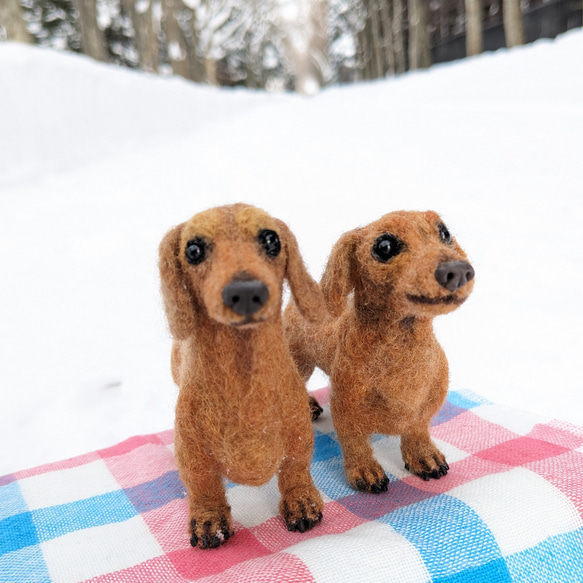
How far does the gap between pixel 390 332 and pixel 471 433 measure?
402mm

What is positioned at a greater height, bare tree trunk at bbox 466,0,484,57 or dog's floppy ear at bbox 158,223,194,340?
bare tree trunk at bbox 466,0,484,57

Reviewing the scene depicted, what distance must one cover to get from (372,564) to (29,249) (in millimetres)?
1964

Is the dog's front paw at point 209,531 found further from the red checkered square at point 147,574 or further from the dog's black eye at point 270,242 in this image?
the dog's black eye at point 270,242

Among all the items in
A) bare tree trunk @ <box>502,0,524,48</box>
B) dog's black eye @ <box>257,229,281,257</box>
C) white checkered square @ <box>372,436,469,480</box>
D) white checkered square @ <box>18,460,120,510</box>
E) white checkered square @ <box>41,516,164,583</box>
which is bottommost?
white checkered square @ <box>372,436,469,480</box>

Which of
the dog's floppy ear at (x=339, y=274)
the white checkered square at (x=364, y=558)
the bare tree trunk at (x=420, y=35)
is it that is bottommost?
the white checkered square at (x=364, y=558)

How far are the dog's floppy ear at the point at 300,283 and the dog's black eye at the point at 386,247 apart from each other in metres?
0.10

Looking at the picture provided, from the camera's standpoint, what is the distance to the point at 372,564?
26.3 inches

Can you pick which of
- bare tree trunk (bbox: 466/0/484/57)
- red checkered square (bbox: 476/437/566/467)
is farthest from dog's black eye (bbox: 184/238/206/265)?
bare tree trunk (bbox: 466/0/484/57)

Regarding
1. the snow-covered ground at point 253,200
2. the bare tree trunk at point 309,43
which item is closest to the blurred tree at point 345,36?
the bare tree trunk at point 309,43

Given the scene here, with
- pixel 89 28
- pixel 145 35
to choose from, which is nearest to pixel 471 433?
pixel 89 28

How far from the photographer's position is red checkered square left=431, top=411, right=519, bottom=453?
103cm

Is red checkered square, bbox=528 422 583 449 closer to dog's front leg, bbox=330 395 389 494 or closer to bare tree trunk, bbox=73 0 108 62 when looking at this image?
dog's front leg, bbox=330 395 389 494

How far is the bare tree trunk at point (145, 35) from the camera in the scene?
616 cm

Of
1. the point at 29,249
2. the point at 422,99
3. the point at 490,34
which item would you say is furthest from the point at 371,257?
the point at 490,34
